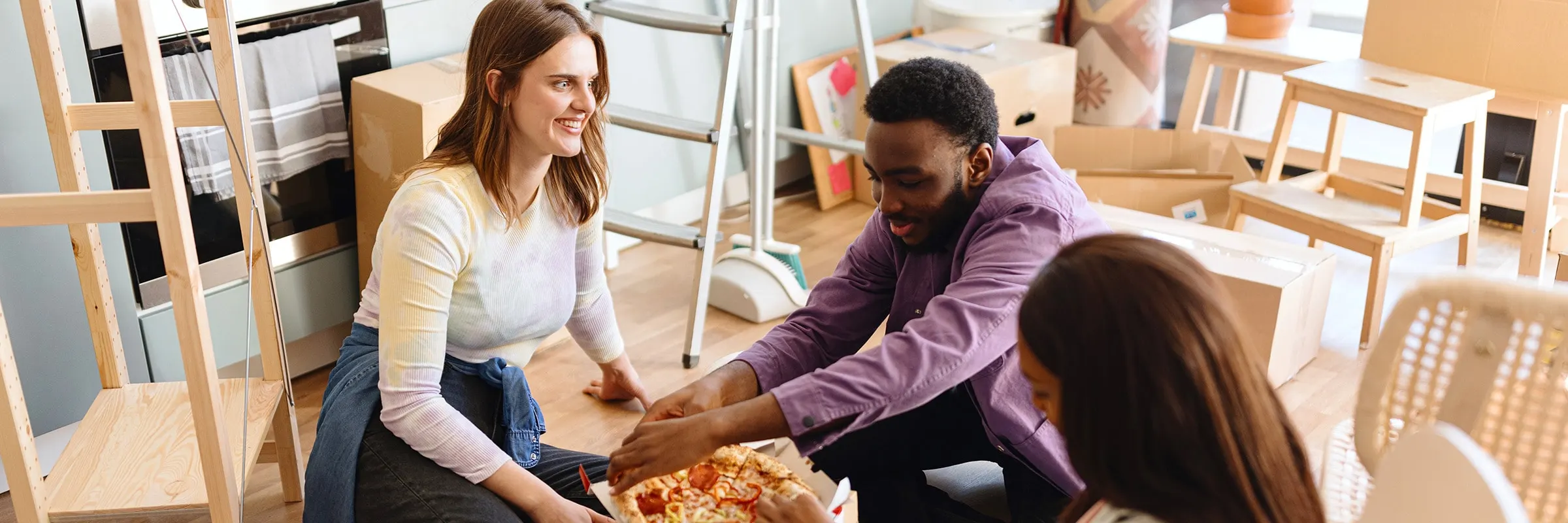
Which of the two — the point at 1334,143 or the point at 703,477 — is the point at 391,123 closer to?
the point at 703,477

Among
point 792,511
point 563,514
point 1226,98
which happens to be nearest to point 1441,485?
point 792,511

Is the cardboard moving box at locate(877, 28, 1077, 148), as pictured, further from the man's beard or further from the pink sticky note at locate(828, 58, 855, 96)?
the man's beard

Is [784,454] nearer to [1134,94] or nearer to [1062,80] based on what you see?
[1062,80]

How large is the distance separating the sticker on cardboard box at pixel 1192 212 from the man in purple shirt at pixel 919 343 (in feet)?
5.13

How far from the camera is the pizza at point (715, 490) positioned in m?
1.46

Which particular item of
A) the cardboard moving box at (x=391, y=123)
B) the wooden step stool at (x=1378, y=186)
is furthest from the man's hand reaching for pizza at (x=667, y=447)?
the wooden step stool at (x=1378, y=186)

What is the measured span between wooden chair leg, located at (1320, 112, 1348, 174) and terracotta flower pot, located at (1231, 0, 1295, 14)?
14.5 inches

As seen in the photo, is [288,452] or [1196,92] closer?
[288,452]

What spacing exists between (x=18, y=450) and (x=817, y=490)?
101 centimetres

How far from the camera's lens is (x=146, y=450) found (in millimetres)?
1831

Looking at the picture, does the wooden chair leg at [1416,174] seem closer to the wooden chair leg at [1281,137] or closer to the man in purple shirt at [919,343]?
the wooden chair leg at [1281,137]

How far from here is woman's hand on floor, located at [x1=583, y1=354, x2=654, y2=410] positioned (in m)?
2.29

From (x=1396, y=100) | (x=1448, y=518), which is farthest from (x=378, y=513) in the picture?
(x=1396, y=100)

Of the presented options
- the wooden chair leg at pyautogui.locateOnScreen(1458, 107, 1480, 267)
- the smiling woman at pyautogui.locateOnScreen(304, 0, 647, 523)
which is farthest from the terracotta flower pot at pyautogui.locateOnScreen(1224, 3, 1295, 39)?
the smiling woman at pyautogui.locateOnScreen(304, 0, 647, 523)
